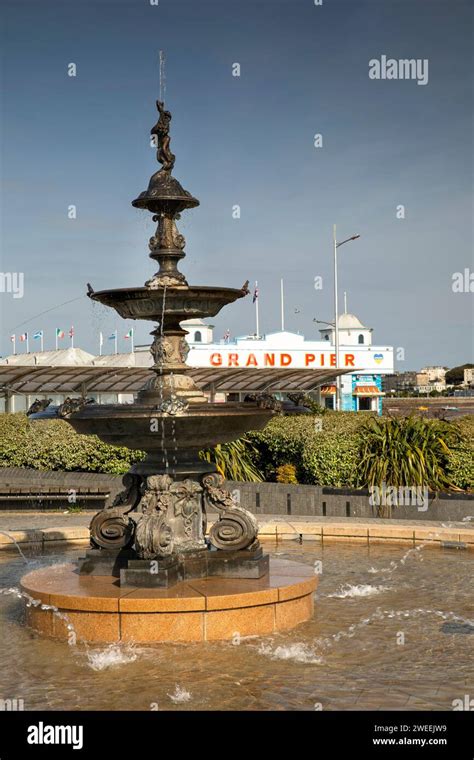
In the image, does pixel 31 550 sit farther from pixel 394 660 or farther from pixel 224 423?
pixel 394 660

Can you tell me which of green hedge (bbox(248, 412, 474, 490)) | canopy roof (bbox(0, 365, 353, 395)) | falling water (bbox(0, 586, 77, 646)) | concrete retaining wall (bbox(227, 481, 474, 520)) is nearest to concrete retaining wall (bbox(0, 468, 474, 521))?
concrete retaining wall (bbox(227, 481, 474, 520))

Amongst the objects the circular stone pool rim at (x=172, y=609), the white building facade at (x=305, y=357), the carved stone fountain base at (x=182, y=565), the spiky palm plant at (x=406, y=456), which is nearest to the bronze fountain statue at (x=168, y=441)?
the carved stone fountain base at (x=182, y=565)

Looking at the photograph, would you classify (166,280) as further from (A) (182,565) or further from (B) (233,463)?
(B) (233,463)

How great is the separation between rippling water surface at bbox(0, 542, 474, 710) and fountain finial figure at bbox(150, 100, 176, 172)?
188 inches

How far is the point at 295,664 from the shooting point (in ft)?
24.4

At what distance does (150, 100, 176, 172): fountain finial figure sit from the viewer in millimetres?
9867

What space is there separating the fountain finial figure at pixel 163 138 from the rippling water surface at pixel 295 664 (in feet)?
15.7

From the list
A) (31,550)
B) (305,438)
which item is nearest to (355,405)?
(305,438)

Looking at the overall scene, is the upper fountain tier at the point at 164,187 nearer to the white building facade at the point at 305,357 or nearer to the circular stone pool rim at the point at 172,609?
→ the circular stone pool rim at the point at 172,609

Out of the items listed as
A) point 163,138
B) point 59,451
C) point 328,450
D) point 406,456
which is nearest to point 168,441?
point 163,138

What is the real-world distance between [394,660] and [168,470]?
2987mm

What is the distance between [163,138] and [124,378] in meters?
23.3

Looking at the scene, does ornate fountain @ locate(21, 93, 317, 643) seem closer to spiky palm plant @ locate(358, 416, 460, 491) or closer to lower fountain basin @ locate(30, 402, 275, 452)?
lower fountain basin @ locate(30, 402, 275, 452)
